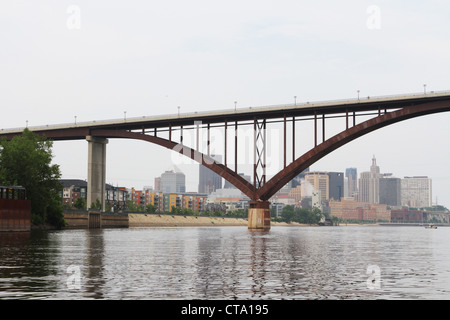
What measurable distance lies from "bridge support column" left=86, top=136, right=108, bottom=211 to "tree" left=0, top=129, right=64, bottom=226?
87.6ft

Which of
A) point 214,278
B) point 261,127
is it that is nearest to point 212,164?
point 261,127

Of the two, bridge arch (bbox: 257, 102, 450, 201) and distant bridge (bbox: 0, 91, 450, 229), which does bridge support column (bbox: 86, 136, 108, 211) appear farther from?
bridge arch (bbox: 257, 102, 450, 201)

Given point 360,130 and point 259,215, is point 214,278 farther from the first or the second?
point 259,215

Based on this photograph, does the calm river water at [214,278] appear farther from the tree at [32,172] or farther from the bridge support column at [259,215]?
the bridge support column at [259,215]

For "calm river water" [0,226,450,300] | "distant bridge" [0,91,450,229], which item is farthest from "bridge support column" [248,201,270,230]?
"calm river water" [0,226,450,300]

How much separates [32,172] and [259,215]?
33.8 m

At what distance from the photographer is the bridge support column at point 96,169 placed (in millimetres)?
114562

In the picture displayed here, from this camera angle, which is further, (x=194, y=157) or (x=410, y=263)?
(x=194, y=157)

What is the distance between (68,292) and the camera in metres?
19.5

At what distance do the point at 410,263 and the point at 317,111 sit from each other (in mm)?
56797

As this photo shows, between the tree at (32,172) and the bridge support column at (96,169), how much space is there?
26.7 metres
